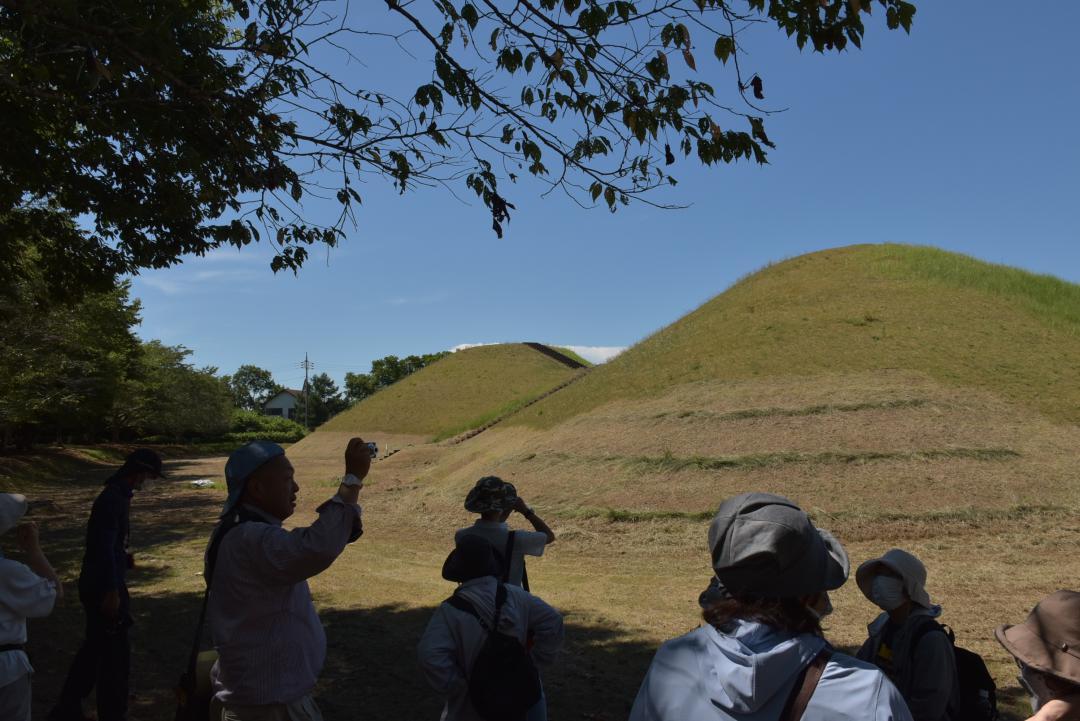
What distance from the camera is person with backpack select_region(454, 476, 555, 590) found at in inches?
165

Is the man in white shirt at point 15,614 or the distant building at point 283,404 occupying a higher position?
the distant building at point 283,404

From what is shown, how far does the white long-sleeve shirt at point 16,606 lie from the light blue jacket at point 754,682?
3.00m

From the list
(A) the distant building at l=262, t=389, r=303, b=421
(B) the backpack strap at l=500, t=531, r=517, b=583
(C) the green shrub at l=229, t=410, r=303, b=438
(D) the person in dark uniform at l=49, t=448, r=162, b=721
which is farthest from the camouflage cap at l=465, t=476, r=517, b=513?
(A) the distant building at l=262, t=389, r=303, b=421

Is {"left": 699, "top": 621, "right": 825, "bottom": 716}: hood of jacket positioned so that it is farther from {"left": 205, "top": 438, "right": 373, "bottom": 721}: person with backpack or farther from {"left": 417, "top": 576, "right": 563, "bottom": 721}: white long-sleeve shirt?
{"left": 417, "top": 576, "right": 563, "bottom": 721}: white long-sleeve shirt

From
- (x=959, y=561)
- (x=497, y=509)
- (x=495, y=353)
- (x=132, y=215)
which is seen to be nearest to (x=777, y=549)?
(x=497, y=509)

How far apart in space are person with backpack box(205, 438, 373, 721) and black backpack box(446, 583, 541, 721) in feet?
2.21

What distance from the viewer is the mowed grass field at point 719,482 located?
8.46m

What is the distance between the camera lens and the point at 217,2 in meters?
10.8

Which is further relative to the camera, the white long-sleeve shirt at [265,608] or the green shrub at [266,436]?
the green shrub at [266,436]

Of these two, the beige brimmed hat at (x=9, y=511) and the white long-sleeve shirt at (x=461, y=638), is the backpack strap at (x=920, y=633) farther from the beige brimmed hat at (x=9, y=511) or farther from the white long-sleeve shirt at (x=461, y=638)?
the beige brimmed hat at (x=9, y=511)

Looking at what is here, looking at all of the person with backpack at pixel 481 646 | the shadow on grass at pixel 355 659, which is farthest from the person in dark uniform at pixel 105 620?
the person with backpack at pixel 481 646

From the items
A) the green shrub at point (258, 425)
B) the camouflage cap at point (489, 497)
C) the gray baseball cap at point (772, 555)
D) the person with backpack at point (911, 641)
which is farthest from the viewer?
the green shrub at point (258, 425)

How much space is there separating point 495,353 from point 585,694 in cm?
5928

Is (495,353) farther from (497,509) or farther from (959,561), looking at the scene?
(497,509)
